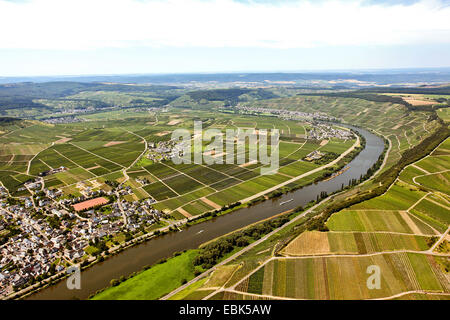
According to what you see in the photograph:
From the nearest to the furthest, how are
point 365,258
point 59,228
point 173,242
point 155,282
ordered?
point 365,258 → point 155,282 → point 173,242 → point 59,228

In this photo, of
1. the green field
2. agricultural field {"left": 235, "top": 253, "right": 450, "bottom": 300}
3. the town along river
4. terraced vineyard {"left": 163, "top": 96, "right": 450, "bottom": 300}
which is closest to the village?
the town along river

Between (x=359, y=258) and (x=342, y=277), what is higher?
(x=359, y=258)

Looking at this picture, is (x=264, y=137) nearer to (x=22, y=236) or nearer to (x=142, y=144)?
(x=142, y=144)

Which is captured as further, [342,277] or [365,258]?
[365,258]

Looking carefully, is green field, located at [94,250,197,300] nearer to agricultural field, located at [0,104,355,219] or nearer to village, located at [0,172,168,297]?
village, located at [0,172,168,297]

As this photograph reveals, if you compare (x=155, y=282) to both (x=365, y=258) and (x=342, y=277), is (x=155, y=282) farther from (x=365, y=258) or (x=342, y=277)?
(x=365, y=258)

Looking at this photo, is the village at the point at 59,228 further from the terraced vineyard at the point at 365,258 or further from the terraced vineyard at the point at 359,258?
the terraced vineyard at the point at 365,258

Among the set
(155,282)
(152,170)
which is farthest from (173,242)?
(152,170)
